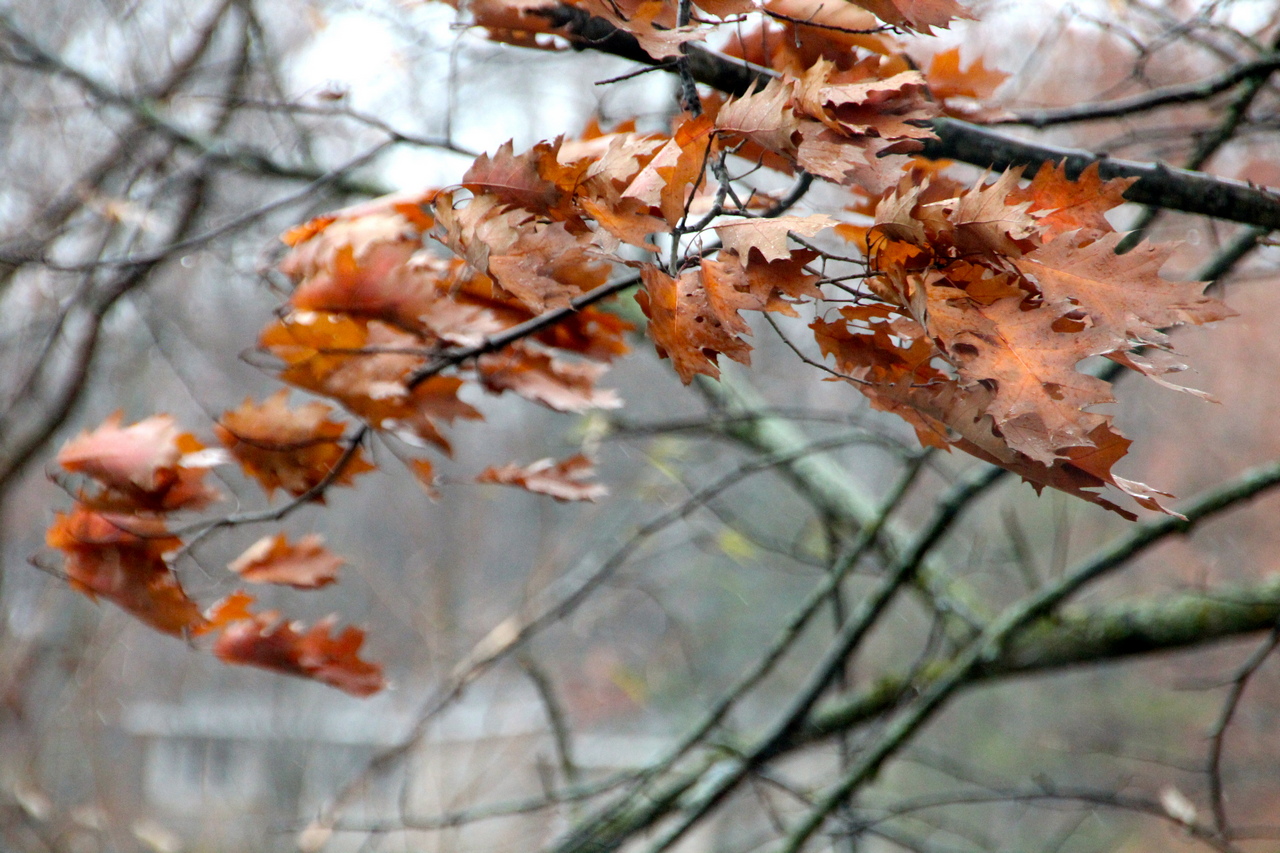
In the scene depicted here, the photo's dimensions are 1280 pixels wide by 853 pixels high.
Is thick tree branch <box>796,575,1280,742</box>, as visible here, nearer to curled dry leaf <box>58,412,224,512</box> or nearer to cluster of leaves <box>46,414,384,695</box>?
cluster of leaves <box>46,414,384,695</box>

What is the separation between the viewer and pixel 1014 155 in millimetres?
987

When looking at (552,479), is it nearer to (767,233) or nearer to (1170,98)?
(767,233)

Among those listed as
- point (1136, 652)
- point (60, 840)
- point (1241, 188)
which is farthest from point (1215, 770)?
point (60, 840)

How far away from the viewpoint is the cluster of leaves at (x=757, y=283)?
0.58 metres

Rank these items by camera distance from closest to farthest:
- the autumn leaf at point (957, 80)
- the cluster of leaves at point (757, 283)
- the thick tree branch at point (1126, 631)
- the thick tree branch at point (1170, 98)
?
the cluster of leaves at point (757, 283) < the autumn leaf at point (957, 80) < the thick tree branch at point (1170, 98) < the thick tree branch at point (1126, 631)

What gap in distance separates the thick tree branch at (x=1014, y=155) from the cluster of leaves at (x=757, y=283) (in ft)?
0.14

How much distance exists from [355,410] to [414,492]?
4802mm

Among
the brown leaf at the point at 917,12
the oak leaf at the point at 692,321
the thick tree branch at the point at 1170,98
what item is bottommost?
the oak leaf at the point at 692,321

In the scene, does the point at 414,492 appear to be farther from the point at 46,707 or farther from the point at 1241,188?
the point at 1241,188

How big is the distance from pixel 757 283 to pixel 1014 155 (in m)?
0.53

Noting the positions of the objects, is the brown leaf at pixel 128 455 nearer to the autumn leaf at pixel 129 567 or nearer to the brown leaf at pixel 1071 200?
the autumn leaf at pixel 129 567

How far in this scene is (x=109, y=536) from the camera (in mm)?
1000

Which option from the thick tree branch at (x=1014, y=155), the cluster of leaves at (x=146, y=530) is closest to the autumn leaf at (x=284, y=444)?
the cluster of leaves at (x=146, y=530)

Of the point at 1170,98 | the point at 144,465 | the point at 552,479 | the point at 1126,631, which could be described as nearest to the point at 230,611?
the point at 144,465
